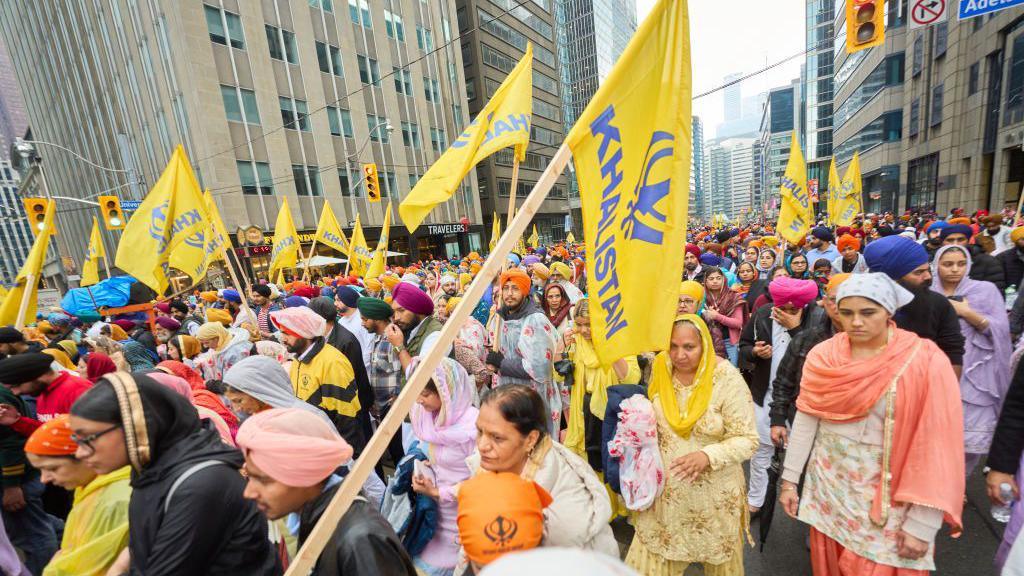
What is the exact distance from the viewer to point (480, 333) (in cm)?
430

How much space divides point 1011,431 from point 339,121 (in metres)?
29.0

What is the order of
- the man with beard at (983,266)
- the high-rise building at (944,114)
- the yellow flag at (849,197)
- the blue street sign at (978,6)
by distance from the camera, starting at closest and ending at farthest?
1. the man with beard at (983,266)
2. the blue street sign at (978,6)
3. the yellow flag at (849,197)
4. the high-rise building at (944,114)

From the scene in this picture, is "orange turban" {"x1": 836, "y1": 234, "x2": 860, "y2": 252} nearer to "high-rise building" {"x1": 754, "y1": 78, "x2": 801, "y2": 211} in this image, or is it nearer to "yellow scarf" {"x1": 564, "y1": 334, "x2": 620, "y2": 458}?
"yellow scarf" {"x1": 564, "y1": 334, "x2": 620, "y2": 458}

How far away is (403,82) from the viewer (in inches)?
1164

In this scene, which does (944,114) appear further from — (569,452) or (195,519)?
(195,519)

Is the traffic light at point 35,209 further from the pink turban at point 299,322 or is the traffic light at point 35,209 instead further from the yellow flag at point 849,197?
the yellow flag at point 849,197

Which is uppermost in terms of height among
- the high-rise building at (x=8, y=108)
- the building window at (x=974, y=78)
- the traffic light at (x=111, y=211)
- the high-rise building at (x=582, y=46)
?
the high-rise building at (x=8, y=108)

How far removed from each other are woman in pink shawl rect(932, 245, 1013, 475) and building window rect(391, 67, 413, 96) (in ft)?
103

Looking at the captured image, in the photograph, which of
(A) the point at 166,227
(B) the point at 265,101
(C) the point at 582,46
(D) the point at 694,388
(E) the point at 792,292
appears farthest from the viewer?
(C) the point at 582,46

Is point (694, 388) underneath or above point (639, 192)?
underneath

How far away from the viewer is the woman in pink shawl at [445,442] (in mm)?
2357

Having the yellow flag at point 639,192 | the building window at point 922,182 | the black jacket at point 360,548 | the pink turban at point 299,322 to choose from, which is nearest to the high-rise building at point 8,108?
the pink turban at point 299,322

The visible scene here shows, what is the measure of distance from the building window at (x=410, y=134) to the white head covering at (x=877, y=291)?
3069 cm

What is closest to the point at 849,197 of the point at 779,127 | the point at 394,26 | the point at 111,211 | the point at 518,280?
the point at 518,280
